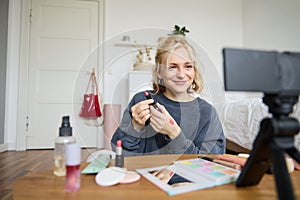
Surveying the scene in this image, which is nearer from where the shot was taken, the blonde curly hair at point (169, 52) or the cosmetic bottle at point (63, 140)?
the cosmetic bottle at point (63, 140)

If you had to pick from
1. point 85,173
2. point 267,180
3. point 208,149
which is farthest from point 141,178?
point 208,149

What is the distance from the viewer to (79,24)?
252cm

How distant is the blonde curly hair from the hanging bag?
0.58 feet

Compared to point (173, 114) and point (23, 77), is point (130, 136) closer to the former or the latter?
point (173, 114)

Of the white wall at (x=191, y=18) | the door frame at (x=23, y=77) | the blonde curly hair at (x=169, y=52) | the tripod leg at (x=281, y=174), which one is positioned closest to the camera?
the tripod leg at (x=281, y=174)

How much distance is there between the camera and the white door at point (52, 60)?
7.88 feet

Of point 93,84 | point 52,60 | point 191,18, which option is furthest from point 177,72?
point 191,18

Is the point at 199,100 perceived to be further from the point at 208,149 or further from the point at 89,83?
the point at 89,83

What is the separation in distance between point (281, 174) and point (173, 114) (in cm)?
45

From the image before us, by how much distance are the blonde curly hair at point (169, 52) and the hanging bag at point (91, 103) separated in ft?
0.58

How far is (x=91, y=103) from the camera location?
1.86 feet

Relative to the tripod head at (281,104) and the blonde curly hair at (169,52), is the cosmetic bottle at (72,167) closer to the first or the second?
the tripod head at (281,104)

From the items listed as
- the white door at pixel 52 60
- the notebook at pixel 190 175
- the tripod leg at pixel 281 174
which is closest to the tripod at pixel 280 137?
the tripod leg at pixel 281 174

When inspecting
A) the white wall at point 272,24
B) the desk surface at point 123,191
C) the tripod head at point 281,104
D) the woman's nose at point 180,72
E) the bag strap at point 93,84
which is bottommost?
the desk surface at point 123,191
